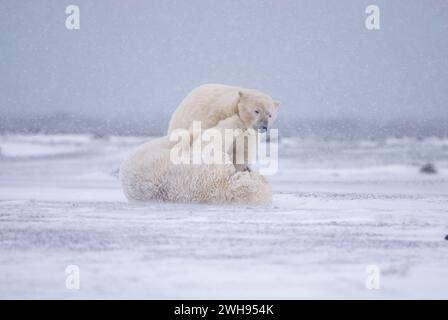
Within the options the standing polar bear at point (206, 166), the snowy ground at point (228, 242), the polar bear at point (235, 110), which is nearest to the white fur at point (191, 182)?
the standing polar bear at point (206, 166)

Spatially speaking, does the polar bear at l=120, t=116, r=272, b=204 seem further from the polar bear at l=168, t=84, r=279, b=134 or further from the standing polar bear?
the polar bear at l=168, t=84, r=279, b=134

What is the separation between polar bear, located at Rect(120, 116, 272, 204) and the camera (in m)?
5.64

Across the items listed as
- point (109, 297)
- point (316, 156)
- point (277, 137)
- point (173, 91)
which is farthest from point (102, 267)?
point (173, 91)

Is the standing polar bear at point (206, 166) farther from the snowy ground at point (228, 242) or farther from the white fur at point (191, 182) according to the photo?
the snowy ground at point (228, 242)

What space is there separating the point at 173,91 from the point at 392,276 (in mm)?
19222

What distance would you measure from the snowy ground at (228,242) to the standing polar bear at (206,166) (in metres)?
0.16

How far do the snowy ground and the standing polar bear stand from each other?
16 centimetres

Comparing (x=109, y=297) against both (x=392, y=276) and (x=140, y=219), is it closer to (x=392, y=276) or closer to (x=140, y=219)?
(x=392, y=276)

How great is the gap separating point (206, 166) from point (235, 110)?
70 centimetres

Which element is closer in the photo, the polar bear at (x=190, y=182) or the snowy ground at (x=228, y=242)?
the snowy ground at (x=228, y=242)

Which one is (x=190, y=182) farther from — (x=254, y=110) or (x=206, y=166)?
(x=254, y=110)

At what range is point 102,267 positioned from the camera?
374 centimetres

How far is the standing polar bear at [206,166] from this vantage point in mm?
5645

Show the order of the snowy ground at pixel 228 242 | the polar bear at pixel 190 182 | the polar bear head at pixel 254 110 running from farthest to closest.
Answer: the polar bear head at pixel 254 110, the polar bear at pixel 190 182, the snowy ground at pixel 228 242
